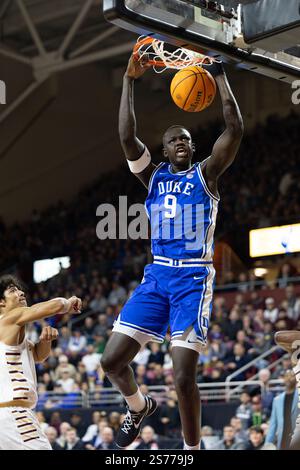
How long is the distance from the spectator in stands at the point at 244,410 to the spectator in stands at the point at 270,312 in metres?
2.77

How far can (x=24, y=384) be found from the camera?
6.64 metres

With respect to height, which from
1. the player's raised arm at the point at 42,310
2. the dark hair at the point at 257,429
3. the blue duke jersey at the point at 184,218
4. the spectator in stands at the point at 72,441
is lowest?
the spectator in stands at the point at 72,441

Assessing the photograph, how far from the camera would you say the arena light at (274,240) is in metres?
19.9

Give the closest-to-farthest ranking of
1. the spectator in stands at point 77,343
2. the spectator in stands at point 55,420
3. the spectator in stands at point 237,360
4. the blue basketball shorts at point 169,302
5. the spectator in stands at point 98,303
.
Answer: the blue basketball shorts at point 169,302 → the spectator in stands at point 55,420 → the spectator in stands at point 237,360 → the spectator in stands at point 77,343 → the spectator in stands at point 98,303

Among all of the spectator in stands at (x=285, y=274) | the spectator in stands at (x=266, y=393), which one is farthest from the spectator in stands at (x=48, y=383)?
the spectator in stands at (x=285, y=274)

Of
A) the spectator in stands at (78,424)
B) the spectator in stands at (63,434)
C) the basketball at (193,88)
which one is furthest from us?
the spectator in stands at (78,424)

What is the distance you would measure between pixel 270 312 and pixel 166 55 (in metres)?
10.1

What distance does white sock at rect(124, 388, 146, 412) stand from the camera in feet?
23.8

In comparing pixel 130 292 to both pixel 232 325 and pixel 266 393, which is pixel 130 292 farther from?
pixel 266 393

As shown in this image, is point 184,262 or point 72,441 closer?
point 184,262

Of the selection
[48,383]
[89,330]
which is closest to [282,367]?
[48,383]

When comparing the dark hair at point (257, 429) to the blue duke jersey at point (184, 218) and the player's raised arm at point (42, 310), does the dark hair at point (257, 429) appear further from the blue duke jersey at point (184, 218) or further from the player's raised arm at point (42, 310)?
the player's raised arm at point (42, 310)

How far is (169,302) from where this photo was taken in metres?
7.07

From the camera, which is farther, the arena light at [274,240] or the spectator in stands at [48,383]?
the arena light at [274,240]
